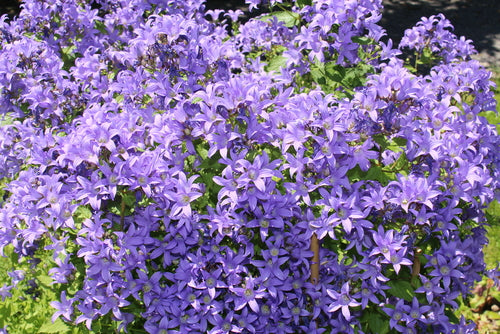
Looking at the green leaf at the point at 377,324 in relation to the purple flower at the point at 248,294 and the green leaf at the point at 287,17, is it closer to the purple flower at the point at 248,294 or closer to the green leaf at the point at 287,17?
the purple flower at the point at 248,294

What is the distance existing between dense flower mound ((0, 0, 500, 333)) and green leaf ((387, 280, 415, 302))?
0.01 metres

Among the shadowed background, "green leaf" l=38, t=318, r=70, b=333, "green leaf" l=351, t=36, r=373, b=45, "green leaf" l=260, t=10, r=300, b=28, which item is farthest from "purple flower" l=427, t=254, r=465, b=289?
the shadowed background

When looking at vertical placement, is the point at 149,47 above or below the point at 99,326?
above

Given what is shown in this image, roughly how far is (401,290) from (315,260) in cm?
53

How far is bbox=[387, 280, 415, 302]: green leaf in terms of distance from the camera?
10.2 feet

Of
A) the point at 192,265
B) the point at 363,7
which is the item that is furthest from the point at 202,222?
the point at 363,7

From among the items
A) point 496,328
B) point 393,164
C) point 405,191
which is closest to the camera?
point 405,191

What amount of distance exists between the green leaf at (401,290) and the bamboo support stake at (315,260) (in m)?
0.43

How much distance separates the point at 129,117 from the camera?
3.00 m

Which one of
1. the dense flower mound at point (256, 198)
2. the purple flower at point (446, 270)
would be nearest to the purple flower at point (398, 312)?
the dense flower mound at point (256, 198)

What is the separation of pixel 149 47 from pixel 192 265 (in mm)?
1290

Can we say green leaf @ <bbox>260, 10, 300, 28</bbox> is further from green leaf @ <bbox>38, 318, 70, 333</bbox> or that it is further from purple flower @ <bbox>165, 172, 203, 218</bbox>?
green leaf @ <bbox>38, 318, 70, 333</bbox>

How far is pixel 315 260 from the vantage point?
3.08 metres

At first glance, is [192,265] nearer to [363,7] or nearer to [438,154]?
[438,154]
